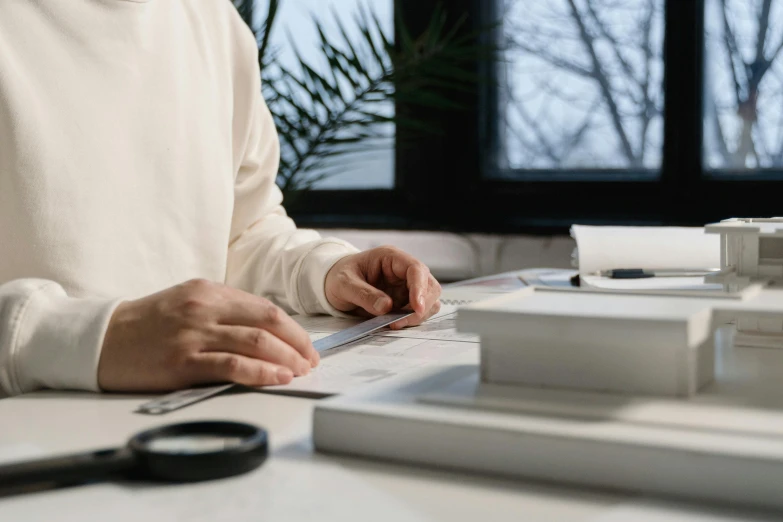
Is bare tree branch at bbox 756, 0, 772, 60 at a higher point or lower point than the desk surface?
higher

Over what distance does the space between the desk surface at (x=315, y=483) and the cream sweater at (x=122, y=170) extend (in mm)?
110

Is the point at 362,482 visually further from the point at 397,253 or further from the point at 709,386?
the point at 397,253

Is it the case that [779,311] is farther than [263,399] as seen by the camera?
No

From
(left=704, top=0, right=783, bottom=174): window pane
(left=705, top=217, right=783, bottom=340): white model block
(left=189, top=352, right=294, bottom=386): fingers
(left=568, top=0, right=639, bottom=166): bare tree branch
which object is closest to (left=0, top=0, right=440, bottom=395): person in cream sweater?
(left=189, top=352, right=294, bottom=386): fingers

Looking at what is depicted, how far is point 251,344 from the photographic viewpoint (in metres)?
0.65

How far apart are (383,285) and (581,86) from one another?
4.23ft

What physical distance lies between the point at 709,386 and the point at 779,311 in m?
0.06

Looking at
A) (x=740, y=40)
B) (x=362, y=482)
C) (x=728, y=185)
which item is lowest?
(x=362, y=482)

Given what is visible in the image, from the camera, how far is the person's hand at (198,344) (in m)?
0.64

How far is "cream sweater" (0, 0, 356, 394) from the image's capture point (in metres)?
0.91

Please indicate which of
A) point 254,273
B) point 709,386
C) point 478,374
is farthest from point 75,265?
point 709,386

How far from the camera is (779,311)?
504mm

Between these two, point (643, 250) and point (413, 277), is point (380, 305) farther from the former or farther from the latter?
point (643, 250)

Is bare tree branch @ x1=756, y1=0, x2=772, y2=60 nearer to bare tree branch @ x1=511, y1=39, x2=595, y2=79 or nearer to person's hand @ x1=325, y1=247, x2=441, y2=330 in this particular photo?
bare tree branch @ x1=511, y1=39, x2=595, y2=79
